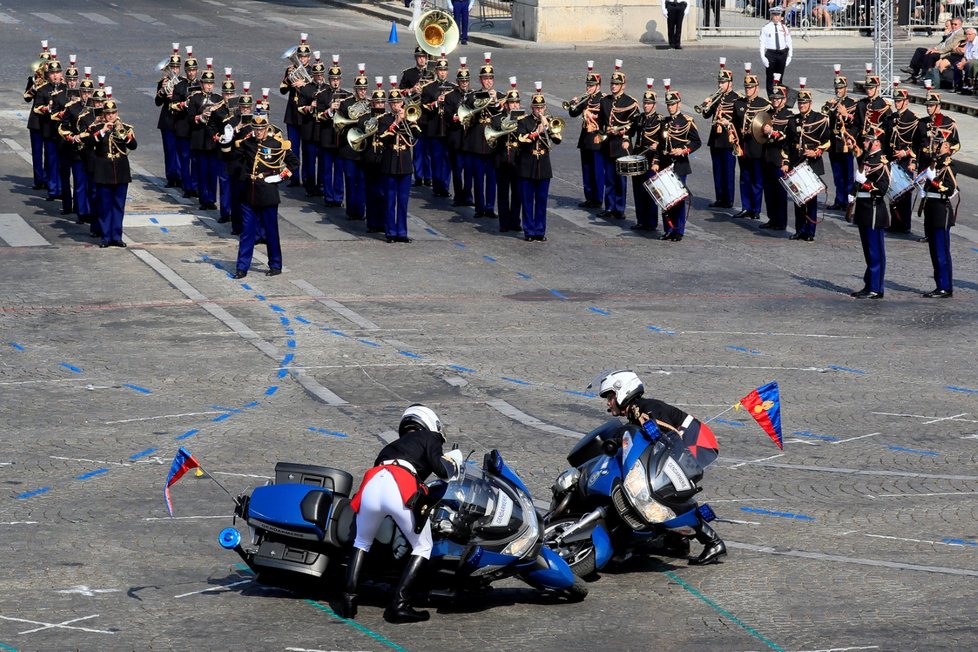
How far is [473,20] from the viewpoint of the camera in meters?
49.8

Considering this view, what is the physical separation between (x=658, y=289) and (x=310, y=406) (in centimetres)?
675

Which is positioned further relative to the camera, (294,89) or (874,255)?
(294,89)

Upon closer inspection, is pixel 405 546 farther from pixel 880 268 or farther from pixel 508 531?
pixel 880 268

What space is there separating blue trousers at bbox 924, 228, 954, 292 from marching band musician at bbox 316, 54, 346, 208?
9589mm

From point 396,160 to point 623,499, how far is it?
1326 centimetres

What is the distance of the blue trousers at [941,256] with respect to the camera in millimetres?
20266

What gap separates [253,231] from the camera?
21031 mm

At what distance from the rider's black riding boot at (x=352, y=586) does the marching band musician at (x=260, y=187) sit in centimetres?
1109

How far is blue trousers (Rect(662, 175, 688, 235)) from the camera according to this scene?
23.7m

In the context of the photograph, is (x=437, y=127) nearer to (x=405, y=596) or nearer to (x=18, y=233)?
(x=18, y=233)

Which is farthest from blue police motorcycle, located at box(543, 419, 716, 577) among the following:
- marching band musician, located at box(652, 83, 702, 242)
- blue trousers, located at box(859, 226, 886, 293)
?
marching band musician, located at box(652, 83, 702, 242)

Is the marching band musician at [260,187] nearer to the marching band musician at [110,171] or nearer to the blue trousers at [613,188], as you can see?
the marching band musician at [110,171]

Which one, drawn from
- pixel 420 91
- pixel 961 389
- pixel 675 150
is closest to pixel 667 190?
pixel 675 150

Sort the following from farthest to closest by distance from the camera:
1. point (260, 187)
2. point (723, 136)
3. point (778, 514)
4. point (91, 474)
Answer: point (723, 136) → point (260, 187) → point (91, 474) → point (778, 514)
